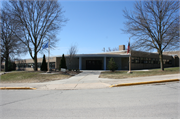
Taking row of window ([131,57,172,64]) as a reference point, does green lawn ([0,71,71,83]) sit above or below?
below

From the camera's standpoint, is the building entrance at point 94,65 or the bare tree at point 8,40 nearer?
the bare tree at point 8,40

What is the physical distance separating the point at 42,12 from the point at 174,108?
2309cm

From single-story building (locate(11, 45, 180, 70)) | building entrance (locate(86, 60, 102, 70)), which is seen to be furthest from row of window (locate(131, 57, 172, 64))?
building entrance (locate(86, 60, 102, 70))

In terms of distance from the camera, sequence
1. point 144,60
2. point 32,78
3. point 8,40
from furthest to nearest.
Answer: point 144,60
point 8,40
point 32,78

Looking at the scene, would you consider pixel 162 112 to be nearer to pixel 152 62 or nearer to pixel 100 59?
pixel 100 59

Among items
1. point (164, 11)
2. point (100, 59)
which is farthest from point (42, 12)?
point (164, 11)

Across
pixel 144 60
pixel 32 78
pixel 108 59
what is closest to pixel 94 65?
pixel 108 59

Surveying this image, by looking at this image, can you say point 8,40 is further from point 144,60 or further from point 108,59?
point 144,60

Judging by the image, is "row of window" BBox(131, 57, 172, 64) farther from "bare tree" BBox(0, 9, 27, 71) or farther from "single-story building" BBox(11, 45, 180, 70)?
"bare tree" BBox(0, 9, 27, 71)

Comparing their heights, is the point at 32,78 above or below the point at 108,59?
below

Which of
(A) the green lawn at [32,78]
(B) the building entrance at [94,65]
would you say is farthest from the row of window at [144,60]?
(A) the green lawn at [32,78]

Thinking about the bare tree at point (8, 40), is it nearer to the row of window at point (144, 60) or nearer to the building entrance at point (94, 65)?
the building entrance at point (94, 65)

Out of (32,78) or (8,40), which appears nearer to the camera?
(32,78)

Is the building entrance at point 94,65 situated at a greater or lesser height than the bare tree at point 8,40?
lesser
